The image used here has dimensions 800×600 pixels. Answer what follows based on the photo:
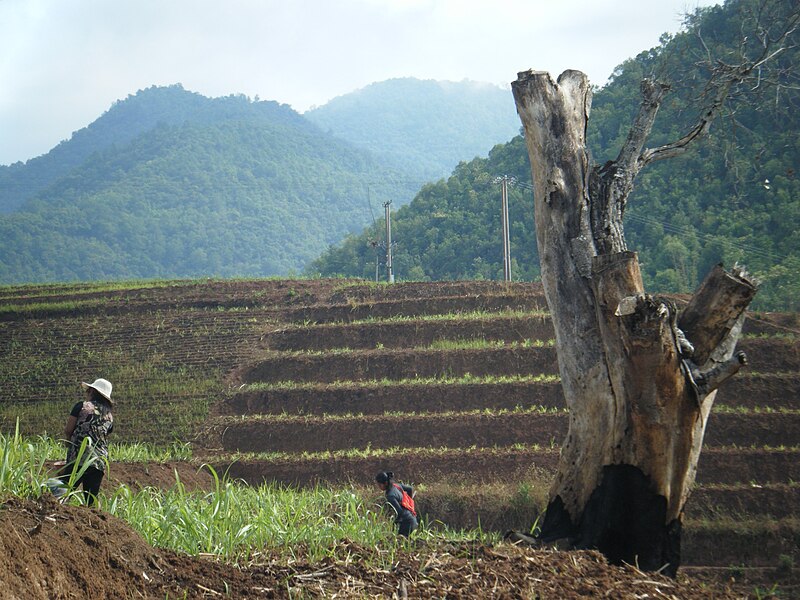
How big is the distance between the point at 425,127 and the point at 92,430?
16792cm

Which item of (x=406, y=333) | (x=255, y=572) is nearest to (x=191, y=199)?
(x=406, y=333)

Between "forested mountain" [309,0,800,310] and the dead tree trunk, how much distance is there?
17.6 m

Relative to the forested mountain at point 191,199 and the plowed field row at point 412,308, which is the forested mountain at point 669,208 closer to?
the plowed field row at point 412,308

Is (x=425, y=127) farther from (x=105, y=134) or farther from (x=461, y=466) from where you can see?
(x=461, y=466)

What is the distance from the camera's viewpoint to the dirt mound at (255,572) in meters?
4.11

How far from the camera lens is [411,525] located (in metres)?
9.77

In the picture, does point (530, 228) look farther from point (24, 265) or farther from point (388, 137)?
point (388, 137)

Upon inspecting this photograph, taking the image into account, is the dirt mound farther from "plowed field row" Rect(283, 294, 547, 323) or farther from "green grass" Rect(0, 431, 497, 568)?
"plowed field row" Rect(283, 294, 547, 323)

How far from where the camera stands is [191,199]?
98125mm

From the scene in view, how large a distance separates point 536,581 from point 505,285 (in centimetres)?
2139

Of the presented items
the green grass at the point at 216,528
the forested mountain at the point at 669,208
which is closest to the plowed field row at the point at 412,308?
the forested mountain at the point at 669,208

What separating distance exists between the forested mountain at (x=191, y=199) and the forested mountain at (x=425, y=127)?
23115 millimetres

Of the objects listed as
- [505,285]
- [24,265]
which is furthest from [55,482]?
[24,265]

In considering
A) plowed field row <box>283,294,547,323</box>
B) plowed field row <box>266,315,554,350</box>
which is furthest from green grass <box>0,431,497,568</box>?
plowed field row <box>283,294,547,323</box>
